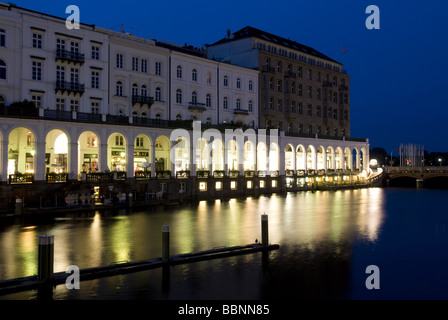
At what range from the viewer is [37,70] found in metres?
46.7

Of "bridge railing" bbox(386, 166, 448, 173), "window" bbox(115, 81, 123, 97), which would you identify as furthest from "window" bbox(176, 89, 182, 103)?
"bridge railing" bbox(386, 166, 448, 173)

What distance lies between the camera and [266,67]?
7675 cm

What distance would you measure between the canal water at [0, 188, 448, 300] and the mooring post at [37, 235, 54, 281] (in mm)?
692

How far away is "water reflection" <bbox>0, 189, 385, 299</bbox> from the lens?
15727 millimetres

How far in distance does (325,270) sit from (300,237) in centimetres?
804

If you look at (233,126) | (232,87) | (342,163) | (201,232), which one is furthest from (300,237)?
(342,163)

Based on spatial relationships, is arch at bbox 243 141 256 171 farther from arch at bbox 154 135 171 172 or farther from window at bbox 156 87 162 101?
window at bbox 156 87 162 101

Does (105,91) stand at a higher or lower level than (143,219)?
higher

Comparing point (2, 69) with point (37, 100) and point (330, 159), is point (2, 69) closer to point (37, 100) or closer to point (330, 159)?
point (37, 100)
